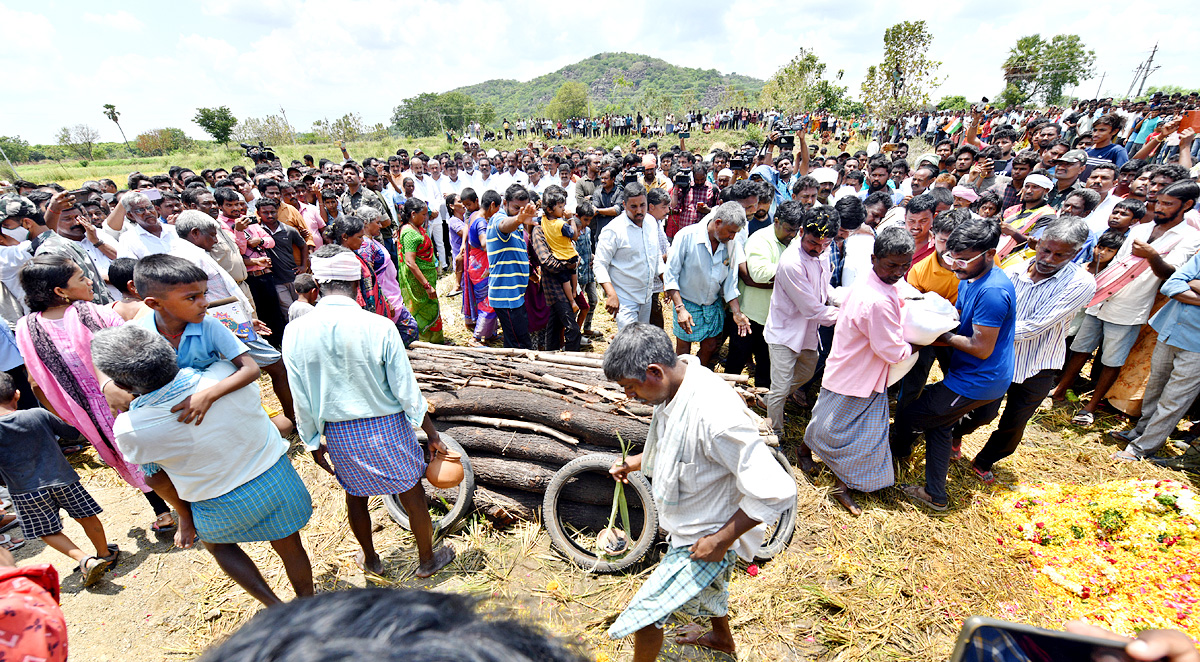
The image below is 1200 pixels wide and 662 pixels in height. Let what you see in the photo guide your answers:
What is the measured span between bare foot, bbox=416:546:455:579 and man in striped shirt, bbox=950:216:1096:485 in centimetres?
401

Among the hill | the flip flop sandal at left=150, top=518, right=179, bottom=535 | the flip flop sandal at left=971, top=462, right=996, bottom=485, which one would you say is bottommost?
the flip flop sandal at left=150, top=518, right=179, bottom=535

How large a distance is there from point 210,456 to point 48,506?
2003 mm

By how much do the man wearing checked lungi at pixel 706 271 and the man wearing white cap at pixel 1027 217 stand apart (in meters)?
2.57

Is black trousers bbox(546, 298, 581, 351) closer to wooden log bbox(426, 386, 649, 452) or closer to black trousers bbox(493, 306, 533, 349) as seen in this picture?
black trousers bbox(493, 306, 533, 349)

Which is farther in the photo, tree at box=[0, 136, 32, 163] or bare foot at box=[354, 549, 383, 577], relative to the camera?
tree at box=[0, 136, 32, 163]

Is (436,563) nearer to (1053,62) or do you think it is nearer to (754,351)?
(754,351)

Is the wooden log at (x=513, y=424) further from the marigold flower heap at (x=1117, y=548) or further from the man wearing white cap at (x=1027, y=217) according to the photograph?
the man wearing white cap at (x=1027, y=217)

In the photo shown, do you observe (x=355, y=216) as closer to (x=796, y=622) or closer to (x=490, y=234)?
(x=490, y=234)

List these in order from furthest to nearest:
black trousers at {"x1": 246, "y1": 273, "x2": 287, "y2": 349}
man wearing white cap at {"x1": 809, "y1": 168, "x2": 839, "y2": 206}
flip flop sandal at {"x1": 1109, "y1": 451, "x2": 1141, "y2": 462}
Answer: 1. man wearing white cap at {"x1": 809, "y1": 168, "x2": 839, "y2": 206}
2. black trousers at {"x1": 246, "y1": 273, "x2": 287, "y2": 349}
3. flip flop sandal at {"x1": 1109, "y1": 451, "x2": 1141, "y2": 462}

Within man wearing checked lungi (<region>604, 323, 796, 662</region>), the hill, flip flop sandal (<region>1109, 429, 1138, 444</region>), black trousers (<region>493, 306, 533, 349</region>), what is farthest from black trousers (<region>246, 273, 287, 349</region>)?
the hill

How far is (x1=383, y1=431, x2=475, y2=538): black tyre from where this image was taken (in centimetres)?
354

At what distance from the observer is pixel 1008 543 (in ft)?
11.1

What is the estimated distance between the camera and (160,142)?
42.7 meters

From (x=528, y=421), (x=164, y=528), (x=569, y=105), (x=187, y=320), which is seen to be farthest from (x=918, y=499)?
(x=569, y=105)
